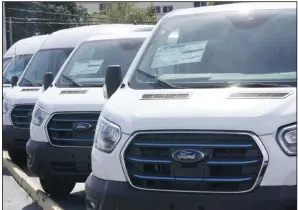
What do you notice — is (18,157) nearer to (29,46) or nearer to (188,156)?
(29,46)

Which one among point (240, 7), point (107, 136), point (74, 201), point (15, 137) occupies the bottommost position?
point (74, 201)

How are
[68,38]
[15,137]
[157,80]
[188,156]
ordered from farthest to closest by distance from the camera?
[68,38]
[15,137]
[157,80]
[188,156]

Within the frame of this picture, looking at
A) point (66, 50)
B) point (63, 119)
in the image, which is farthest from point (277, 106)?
point (66, 50)

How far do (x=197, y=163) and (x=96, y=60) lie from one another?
400 cm

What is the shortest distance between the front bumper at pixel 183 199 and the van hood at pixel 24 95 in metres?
4.86

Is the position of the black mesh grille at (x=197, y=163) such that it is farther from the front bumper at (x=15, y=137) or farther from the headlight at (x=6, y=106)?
the headlight at (x=6, y=106)

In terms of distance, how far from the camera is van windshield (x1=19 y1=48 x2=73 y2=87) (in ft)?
31.9

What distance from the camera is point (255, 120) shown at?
3822 mm

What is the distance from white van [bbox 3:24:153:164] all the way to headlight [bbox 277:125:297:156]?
5.14 meters

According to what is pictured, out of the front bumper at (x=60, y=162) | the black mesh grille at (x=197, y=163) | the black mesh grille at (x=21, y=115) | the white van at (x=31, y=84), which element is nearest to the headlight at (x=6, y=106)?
the white van at (x=31, y=84)

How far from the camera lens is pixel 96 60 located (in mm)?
7629

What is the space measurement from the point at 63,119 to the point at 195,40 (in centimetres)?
206

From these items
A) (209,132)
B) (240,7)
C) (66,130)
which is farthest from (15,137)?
(209,132)

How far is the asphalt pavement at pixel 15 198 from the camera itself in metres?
7.14
